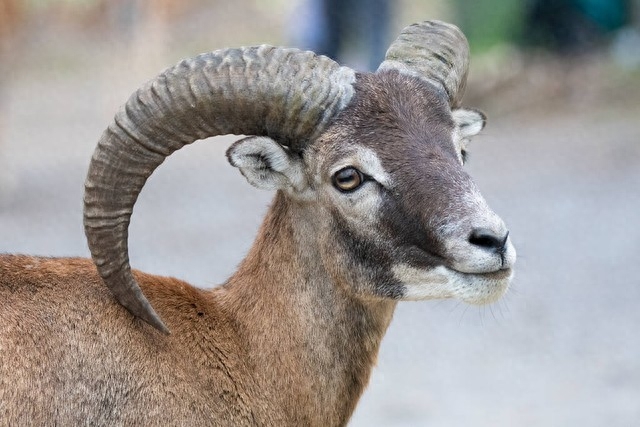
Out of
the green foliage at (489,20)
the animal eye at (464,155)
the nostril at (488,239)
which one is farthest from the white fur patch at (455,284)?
the green foliage at (489,20)

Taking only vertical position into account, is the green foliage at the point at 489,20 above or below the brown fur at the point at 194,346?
above

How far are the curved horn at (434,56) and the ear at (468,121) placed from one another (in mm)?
104

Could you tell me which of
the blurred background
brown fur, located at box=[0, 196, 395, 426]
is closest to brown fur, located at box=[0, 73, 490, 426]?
brown fur, located at box=[0, 196, 395, 426]

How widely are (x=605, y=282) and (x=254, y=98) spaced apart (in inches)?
412

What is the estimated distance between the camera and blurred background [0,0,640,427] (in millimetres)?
14594

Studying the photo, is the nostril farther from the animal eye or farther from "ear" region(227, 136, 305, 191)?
"ear" region(227, 136, 305, 191)

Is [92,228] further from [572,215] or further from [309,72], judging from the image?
→ [572,215]

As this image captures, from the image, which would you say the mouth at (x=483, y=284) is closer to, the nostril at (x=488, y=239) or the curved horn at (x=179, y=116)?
the nostril at (x=488, y=239)

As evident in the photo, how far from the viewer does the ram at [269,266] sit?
739 centimetres

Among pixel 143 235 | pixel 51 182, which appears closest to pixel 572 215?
pixel 143 235

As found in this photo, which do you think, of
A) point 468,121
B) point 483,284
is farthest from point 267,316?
point 468,121

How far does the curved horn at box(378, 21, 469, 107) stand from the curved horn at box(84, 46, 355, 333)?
2.77ft

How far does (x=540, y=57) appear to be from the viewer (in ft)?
82.7

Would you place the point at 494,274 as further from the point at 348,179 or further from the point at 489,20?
the point at 489,20
